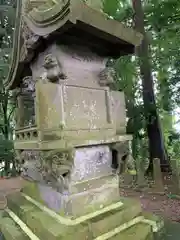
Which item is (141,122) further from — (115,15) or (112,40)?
(112,40)

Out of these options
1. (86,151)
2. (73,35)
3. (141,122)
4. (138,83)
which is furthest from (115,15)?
(86,151)

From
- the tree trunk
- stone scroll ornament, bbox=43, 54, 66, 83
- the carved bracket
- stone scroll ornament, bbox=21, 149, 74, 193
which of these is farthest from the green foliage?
stone scroll ornament, bbox=21, 149, 74, 193

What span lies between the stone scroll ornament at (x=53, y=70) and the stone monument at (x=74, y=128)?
0.01 meters

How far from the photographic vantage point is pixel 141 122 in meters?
7.62

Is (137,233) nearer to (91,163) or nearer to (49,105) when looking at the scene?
(91,163)

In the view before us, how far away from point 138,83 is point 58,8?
22.2 ft

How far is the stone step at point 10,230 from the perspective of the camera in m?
2.35

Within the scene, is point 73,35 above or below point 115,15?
below

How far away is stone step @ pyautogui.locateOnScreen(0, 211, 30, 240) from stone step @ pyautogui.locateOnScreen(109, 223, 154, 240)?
96cm

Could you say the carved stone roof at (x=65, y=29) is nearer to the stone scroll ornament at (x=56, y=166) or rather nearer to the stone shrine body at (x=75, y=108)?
the stone shrine body at (x=75, y=108)

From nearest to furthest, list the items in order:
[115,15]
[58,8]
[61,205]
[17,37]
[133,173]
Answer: [58,8]
[61,205]
[17,37]
[133,173]
[115,15]

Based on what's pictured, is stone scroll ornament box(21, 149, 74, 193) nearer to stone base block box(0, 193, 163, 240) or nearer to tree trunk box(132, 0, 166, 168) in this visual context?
stone base block box(0, 193, 163, 240)

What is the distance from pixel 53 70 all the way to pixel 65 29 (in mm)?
427

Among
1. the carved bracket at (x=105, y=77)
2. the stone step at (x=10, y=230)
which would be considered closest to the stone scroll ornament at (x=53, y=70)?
the carved bracket at (x=105, y=77)
